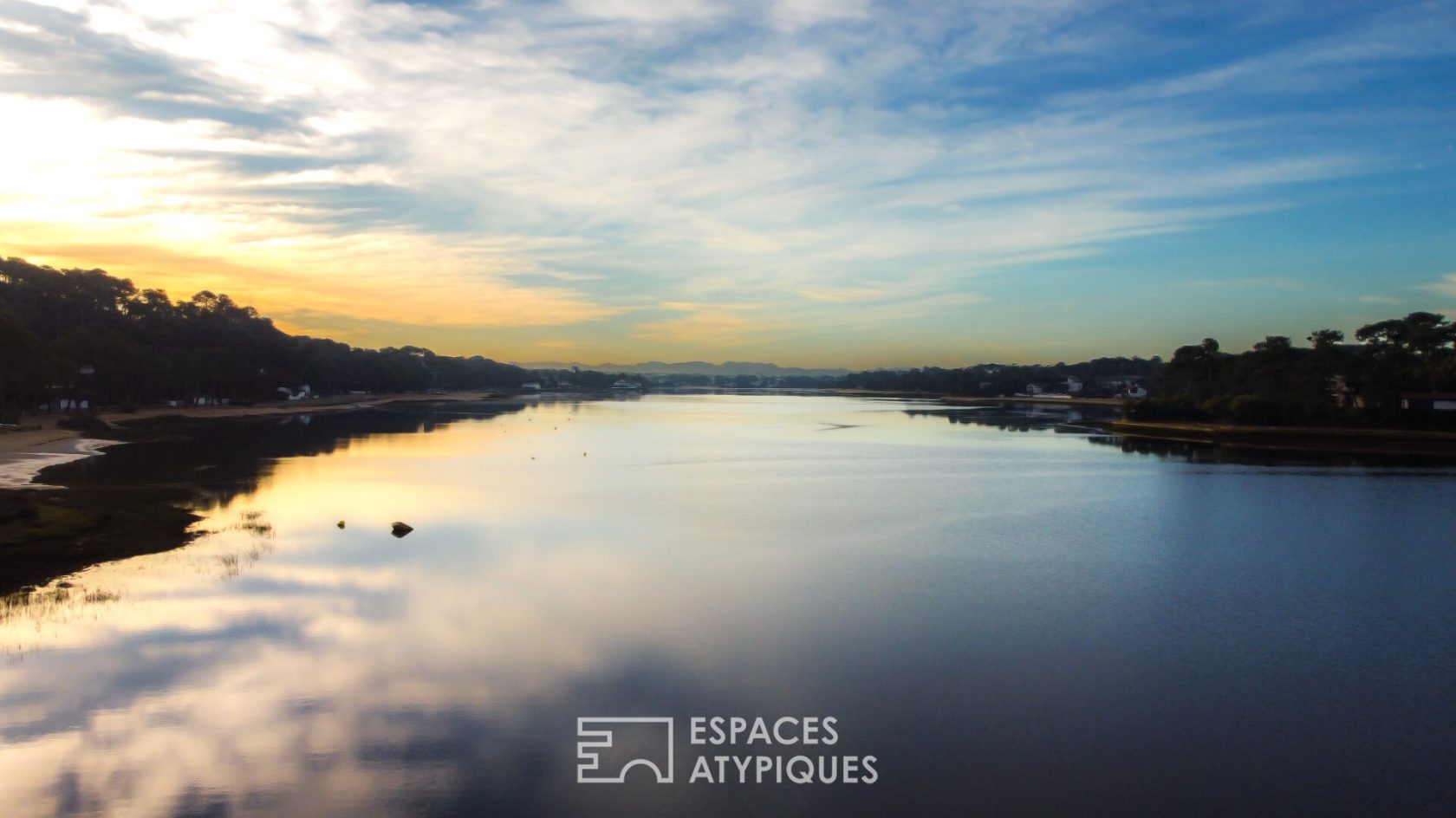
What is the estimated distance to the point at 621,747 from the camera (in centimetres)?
830

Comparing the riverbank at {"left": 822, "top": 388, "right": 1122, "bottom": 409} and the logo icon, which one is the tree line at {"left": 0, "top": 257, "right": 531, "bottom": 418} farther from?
the riverbank at {"left": 822, "top": 388, "right": 1122, "bottom": 409}

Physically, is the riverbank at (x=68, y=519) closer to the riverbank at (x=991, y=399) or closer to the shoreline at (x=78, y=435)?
the shoreline at (x=78, y=435)

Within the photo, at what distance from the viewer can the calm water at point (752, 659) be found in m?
7.64

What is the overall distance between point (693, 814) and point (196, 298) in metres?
91.9

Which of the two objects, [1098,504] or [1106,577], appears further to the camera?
[1098,504]

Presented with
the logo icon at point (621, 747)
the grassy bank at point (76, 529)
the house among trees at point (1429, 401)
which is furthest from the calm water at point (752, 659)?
the house among trees at point (1429, 401)

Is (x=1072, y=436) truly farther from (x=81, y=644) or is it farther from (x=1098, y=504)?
(x=81, y=644)

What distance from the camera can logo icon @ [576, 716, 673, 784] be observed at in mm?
7859

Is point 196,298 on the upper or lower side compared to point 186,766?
upper

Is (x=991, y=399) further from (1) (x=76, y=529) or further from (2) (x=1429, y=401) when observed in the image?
(1) (x=76, y=529)

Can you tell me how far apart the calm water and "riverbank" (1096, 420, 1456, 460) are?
20.8 metres

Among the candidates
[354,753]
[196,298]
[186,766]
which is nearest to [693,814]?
[354,753]

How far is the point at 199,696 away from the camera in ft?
31.0

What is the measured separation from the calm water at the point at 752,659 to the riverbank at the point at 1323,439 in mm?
20751
